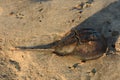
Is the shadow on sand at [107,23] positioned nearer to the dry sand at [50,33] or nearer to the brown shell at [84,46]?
the dry sand at [50,33]

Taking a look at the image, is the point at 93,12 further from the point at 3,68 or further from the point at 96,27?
the point at 3,68

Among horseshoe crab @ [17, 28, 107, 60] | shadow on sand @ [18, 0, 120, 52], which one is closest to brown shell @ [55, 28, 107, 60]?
horseshoe crab @ [17, 28, 107, 60]

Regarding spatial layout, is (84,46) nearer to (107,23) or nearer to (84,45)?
(84,45)

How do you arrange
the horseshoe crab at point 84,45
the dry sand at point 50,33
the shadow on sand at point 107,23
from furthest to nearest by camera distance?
the shadow on sand at point 107,23 → the horseshoe crab at point 84,45 → the dry sand at point 50,33

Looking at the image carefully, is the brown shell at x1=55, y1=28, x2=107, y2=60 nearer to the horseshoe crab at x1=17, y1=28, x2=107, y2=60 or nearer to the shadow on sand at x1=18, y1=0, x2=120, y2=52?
the horseshoe crab at x1=17, y1=28, x2=107, y2=60

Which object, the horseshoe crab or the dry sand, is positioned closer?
the dry sand

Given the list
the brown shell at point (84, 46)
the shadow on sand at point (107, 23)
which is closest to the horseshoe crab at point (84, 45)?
the brown shell at point (84, 46)

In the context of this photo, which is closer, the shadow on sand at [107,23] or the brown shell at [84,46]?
the brown shell at [84,46]

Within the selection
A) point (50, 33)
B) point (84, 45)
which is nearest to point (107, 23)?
point (84, 45)

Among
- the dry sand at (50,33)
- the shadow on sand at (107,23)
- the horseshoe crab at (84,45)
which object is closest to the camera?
the dry sand at (50,33)
